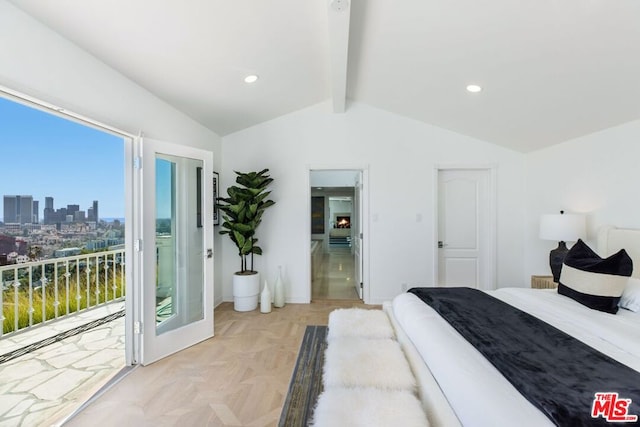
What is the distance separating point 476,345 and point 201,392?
1926 mm

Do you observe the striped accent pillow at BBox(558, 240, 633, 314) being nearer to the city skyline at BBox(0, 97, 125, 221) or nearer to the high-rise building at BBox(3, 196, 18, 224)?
the city skyline at BBox(0, 97, 125, 221)

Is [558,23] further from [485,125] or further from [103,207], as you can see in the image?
[103,207]

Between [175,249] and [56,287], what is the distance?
1.91 metres

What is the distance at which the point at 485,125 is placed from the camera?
378 centimetres

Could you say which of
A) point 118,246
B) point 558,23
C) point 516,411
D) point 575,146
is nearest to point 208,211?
point 118,246

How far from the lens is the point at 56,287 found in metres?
3.72

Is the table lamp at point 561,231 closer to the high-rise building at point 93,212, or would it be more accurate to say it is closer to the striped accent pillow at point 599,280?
the striped accent pillow at point 599,280

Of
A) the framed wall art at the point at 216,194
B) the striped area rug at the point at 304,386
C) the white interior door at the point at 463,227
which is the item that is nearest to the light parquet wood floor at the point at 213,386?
the striped area rug at the point at 304,386

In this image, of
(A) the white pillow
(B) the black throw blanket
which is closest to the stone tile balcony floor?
(B) the black throw blanket

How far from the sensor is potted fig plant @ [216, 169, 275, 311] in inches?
155

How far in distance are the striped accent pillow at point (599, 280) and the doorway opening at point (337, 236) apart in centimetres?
245

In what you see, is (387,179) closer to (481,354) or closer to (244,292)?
(244,292)

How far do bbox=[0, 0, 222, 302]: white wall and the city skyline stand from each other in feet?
1.29

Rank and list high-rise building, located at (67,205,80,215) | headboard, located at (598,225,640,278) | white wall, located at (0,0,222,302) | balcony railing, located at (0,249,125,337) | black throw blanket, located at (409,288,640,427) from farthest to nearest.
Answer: high-rise building, located at (67,205,80,215) < balcony railing, located at (0,249,125,337) < headboard, located at (598,225,640,278) < white wall, located at (0,0,222,302) < black throw blanket, located at (409,288,640,427)
